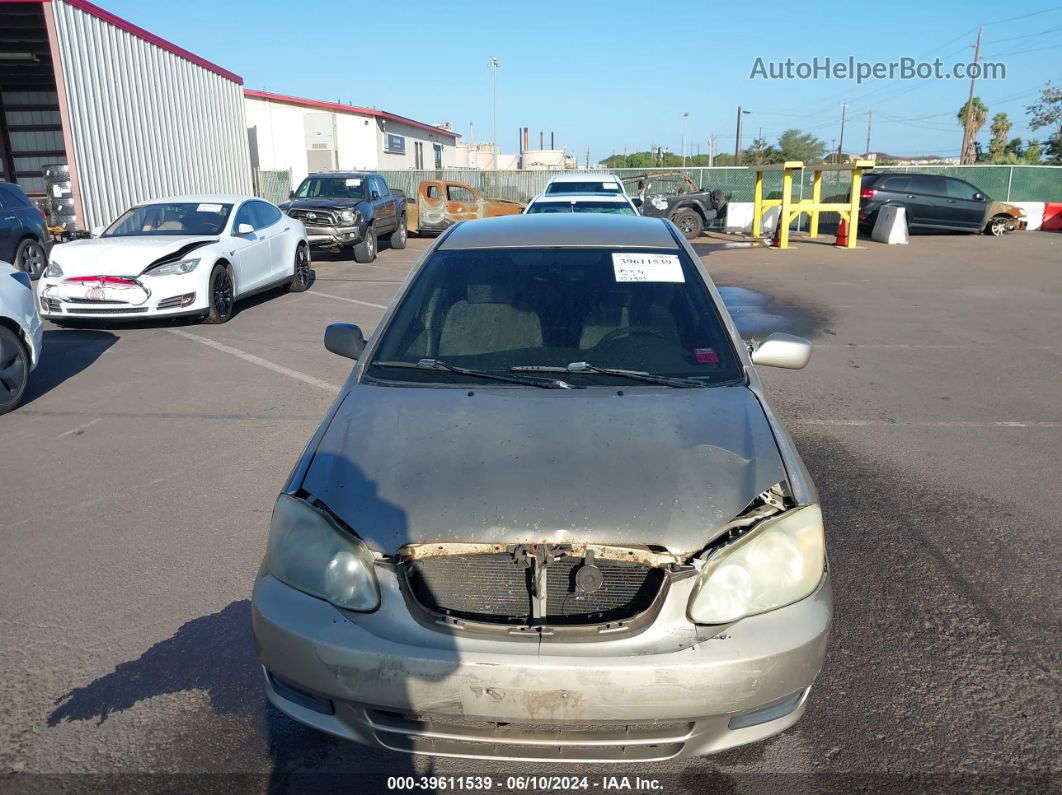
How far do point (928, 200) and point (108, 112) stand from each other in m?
20.8

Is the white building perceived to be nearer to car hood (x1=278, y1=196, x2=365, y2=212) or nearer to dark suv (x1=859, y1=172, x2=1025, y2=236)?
car hood (x1=278, y1=196, x2=365, y2=212)

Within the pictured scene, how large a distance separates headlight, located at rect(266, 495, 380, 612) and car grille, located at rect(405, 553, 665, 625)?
14cm

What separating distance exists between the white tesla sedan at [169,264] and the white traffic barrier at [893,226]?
1596cm

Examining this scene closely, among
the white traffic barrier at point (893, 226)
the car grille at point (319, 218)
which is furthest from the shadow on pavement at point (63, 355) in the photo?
the white traffic barrier at point (893, 226)

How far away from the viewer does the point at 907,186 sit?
22.6 m

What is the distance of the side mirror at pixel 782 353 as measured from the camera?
3.54 metres

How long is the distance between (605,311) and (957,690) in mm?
1954

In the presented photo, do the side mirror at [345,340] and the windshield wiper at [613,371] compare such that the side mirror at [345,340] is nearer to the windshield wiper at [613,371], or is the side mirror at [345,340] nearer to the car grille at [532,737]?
the windshield wiper at [613,371]

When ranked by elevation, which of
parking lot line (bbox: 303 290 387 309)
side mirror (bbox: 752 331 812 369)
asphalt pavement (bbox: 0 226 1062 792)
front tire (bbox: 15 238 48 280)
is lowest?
asphalt pavement (bbox: 0 226 1062 792)

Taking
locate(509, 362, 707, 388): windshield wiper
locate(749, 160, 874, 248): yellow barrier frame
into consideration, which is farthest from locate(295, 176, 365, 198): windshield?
locate(509, 362, 707, 388): windshield wiper

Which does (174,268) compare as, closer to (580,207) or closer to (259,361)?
(259,361)

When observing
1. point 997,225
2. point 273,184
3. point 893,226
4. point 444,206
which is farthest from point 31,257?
point 997,225

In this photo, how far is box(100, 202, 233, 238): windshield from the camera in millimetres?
10328

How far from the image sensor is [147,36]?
18000mm
